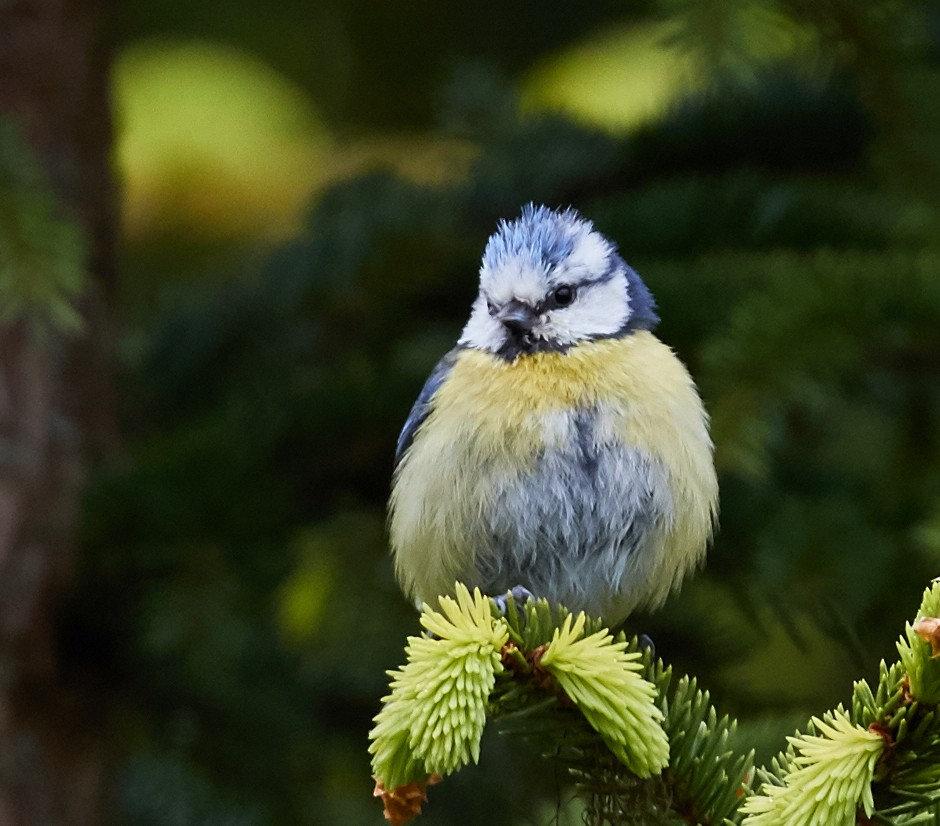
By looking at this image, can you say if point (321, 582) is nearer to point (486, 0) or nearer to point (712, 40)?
point (712, 40)

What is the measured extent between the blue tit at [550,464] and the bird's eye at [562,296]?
0.04ft

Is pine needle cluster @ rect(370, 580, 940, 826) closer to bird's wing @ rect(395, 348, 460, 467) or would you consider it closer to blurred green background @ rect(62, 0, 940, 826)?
blurred green background @ rect(62, 0, 940, 826)

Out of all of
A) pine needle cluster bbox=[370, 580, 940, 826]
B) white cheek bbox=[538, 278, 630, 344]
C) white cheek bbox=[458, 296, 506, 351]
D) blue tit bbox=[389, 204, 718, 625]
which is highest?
white cheek bbox=[538, 278, 630, 344]

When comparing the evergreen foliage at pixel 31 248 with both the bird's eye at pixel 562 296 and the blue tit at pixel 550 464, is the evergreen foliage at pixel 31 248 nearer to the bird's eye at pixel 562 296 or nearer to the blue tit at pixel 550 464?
the blue tit at pixel 550 464

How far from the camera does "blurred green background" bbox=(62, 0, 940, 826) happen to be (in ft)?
6.60

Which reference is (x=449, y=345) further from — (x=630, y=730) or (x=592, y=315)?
(x=630, y=730)

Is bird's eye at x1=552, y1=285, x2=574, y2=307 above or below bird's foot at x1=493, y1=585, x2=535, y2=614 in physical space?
above

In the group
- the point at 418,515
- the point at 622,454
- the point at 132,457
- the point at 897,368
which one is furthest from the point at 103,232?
the point at 897,368

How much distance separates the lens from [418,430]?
81.4 inches

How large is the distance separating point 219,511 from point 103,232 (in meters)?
0.76

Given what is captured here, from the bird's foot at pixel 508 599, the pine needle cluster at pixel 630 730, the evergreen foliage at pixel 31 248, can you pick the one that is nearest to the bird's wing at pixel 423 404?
the bird's foot at pixel 508 599

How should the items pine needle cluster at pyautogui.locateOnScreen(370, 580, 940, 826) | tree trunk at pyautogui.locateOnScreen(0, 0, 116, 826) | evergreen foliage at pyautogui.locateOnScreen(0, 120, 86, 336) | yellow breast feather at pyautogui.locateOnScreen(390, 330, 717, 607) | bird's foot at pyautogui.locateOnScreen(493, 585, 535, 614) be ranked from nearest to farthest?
pine needle cluster at pyautogui.locateOnScreen(370, 580, 940, 826) → bird's foot at pyautogui.locateOnScreen(493, 585, 535, 614) → evergreen foliage at pyautogui.locateOnScreen(0, 120, 86, 336) → yellow breast feather at pyautogui.locateOnScreen(390, 330, 717, 607) → tree trunk at pyautogui.locateOnScreen(0, 0, 116, 826)

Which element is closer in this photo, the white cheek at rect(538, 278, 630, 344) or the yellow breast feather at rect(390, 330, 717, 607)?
the yellow breast feather at rect(390, 330, 717, 607)

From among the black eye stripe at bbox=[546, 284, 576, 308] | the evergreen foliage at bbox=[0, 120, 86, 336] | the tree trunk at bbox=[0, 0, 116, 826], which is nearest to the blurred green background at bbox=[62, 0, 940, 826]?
the tree trunk at bbox=[0, 0, 116, 826]
